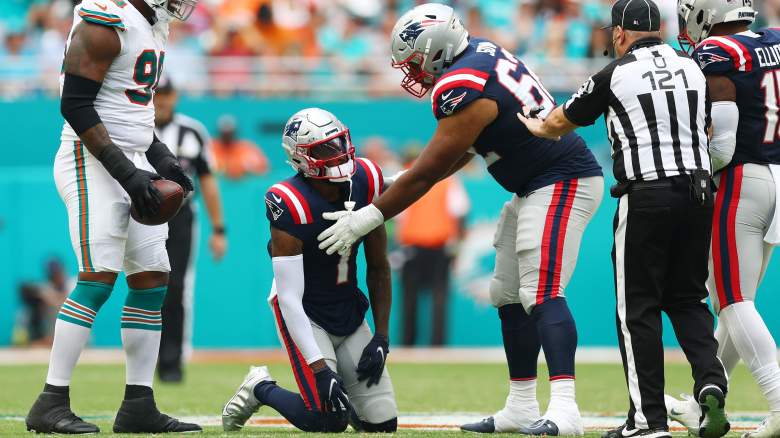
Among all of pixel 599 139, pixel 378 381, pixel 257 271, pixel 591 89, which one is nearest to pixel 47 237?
pixel 257 271

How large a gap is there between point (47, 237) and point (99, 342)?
3.60 feet

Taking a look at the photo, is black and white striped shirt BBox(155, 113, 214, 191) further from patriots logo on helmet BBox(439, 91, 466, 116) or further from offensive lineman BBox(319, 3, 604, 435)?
patriots logo on helmet BBox(439, 91, 466, 116)

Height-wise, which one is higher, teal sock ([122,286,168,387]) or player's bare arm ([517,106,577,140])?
player's bare arm ([517,106,577,140])

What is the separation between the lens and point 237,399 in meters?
5.33

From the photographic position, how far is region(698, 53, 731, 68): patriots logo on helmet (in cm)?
496

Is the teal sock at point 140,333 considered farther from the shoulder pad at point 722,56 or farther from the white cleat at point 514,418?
the shoulder pad at point 722,56

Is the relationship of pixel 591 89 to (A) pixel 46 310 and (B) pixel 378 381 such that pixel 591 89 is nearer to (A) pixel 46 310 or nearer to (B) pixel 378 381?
(B) pixel 378 381

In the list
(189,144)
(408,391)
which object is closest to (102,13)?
(189,144)

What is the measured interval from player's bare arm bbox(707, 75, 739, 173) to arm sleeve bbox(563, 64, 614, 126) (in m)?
0.60

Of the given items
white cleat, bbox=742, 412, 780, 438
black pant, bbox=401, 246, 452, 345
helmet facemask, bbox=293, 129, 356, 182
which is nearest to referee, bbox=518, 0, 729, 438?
white cleat, bbox=742, 412, 780, 438

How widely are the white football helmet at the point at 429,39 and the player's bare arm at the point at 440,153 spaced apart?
0.40 m

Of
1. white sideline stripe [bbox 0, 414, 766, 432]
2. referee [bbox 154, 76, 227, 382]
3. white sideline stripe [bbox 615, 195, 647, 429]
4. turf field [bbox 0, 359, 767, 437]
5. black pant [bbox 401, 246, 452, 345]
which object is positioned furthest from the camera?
black pant [bbox 401, 246, 452, 345]

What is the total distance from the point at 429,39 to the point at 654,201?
1331 mm

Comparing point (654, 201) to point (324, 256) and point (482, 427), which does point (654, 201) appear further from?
point (324, 256)
